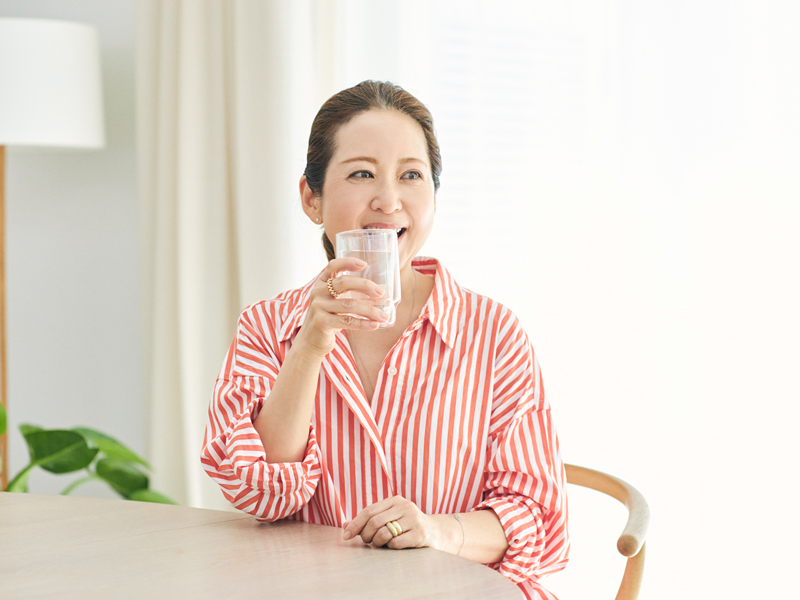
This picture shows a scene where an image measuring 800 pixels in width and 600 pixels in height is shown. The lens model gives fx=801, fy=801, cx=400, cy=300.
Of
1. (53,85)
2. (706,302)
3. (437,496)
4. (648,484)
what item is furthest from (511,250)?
(53,85)

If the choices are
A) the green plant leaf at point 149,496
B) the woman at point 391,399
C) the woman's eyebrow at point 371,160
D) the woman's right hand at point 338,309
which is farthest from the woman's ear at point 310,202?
the green plant leaf at point 149,496

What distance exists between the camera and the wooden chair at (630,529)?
43.5 inches

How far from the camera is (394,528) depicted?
1023 millimetres

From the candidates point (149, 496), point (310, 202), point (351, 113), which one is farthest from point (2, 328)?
point (351, 113)

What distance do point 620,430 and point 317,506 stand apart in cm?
86

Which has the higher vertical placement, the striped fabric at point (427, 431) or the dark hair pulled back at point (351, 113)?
the dark hair pulled back at point (351, 113)

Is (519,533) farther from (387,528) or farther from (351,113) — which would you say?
(351,113)

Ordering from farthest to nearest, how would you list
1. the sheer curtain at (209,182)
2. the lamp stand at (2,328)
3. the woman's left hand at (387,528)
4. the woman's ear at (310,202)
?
the lamp stand at (2,328)
the sheer curtain at (209,182)
the woman's ear at (310,202)
the woman's left hand at (387,528)

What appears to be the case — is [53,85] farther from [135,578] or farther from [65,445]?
[135,578]

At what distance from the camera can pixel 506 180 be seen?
6.77ft

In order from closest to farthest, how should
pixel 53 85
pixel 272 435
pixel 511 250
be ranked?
pixel 272 435 → pixel 511 250 → pixel 53 85

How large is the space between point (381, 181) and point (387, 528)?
24.1 inches

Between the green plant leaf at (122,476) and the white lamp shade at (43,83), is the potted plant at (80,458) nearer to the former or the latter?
the green plant leaf at (122,476)

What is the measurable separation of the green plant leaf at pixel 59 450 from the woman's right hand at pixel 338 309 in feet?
4.49
